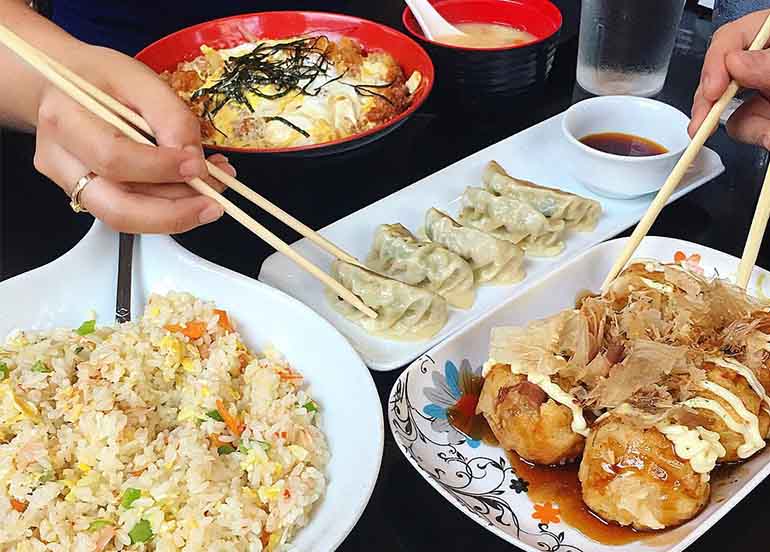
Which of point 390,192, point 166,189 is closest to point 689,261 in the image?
point 390,192

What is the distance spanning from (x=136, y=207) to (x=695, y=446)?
1097mm

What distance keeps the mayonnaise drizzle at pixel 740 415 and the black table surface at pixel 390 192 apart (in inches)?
3.8

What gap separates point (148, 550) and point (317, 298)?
770mm

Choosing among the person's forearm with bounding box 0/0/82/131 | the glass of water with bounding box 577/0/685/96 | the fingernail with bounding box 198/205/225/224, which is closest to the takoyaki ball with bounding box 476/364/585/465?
the fingernail with bounding box 198/205/225/224

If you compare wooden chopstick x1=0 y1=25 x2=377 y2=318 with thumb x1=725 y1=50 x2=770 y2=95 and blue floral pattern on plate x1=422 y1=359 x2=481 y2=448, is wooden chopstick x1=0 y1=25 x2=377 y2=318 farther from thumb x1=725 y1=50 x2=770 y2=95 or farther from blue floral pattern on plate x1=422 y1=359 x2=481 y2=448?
thumb x1=725 y1=50 x2=770 y2=95

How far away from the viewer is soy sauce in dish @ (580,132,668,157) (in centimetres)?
228

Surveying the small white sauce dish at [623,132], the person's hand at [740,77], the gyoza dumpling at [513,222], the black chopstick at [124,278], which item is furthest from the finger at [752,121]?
the black chopstick at [124,278]

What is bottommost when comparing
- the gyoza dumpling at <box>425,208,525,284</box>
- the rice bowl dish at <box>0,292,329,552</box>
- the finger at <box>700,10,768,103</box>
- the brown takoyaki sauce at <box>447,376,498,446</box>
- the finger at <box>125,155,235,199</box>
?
the brown takoyaki sauce at <box>447,376,498,446</box>

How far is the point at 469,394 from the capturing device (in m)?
1.62

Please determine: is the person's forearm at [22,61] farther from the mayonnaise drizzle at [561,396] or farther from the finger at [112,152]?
the mayonnaise drizzle at [561,396]

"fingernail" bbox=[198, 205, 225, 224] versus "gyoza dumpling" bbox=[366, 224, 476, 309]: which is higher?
"fingernail" bbox=[198, 205, 225, 224]

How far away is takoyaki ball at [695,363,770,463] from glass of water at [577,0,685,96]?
1.39 metres

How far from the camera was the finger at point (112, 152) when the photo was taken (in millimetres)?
1392

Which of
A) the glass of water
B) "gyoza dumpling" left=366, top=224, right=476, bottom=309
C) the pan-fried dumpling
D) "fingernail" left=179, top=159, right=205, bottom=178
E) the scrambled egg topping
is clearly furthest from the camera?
the glass of water
